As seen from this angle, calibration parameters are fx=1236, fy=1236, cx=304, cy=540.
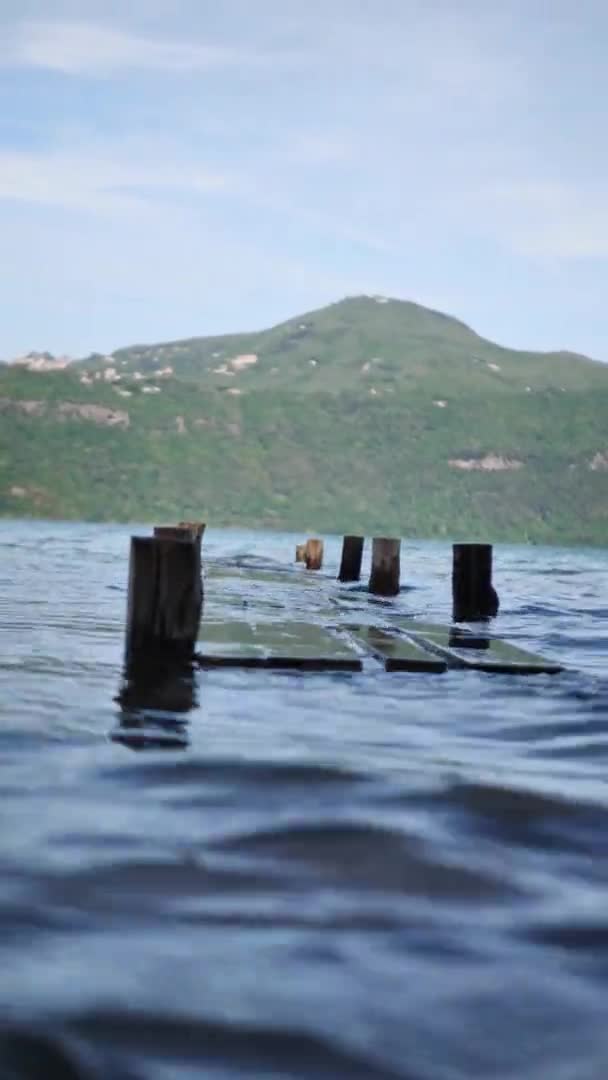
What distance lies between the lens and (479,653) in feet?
33.4

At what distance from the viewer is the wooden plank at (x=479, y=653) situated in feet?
30.6

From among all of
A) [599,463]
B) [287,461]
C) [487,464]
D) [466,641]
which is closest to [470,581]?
[466,641]

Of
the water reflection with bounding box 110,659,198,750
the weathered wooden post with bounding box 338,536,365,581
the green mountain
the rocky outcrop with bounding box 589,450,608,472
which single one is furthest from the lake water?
the rocky outcrop with bounding box 589,450,608,472

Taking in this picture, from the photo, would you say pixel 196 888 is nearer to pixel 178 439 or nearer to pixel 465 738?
pixel 465 738

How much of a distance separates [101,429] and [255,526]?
29.5 m

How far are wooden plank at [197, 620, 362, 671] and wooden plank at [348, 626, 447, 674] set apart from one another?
0.22m

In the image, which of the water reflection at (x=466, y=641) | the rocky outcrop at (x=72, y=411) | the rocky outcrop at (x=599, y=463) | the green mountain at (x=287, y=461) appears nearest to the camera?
the water reflection at (x=466, y=641)

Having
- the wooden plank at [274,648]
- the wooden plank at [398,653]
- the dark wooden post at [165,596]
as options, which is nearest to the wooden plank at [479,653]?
the wooden plank at [398,653]

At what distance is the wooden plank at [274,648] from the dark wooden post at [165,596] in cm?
23

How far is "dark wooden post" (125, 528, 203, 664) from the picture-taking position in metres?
9.08

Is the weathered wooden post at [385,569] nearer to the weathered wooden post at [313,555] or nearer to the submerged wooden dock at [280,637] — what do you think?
the submerged wooden dock at [280,637]

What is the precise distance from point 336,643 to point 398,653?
95 centimetres

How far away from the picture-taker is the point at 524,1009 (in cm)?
283

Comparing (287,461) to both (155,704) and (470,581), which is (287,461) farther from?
(155,704)
